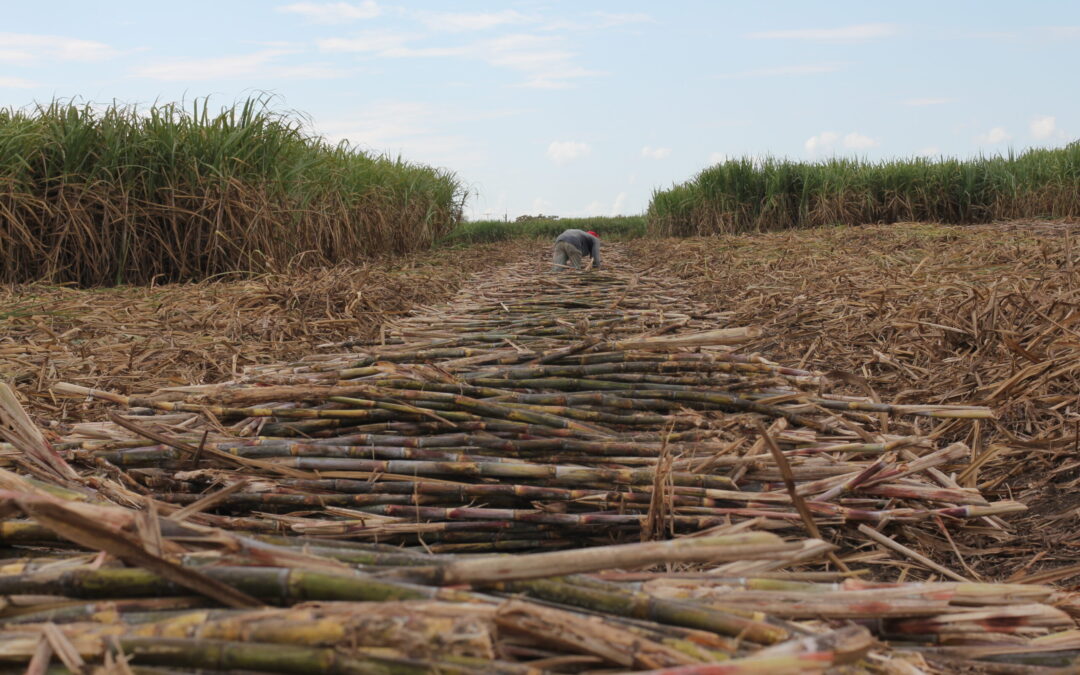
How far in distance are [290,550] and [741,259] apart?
8.73 metres

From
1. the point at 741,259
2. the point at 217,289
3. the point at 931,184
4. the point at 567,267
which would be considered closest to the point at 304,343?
the point at 217,289

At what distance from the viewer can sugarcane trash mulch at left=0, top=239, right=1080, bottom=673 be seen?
3.84ft

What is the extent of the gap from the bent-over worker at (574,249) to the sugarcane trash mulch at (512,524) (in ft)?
17.1

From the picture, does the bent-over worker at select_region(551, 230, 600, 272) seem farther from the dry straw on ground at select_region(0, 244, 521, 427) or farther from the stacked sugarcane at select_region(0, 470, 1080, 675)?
the stacked sugarcane at select_region(0, 470, 1080, 675)

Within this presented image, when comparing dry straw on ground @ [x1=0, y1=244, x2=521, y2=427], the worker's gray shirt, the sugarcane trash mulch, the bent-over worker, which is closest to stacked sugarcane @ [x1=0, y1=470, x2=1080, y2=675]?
the sugarcane trash mulch

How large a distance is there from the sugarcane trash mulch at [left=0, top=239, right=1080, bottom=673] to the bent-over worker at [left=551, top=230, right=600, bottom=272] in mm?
5197

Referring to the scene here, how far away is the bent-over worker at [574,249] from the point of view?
32.1 feet

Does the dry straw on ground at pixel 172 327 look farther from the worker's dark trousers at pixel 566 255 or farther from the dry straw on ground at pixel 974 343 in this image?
the dry straw on ground at pixel 974 343

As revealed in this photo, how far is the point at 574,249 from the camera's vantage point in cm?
988

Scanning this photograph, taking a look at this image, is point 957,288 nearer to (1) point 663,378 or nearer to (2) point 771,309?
(2) point 771,309

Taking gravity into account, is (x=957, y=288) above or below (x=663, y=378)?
above

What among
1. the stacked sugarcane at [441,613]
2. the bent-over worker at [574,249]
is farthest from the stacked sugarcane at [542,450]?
the bent-over worker at [574,249]

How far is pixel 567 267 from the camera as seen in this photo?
31.4 ft

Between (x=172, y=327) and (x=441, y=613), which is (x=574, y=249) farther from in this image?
(x=441, y=613)
